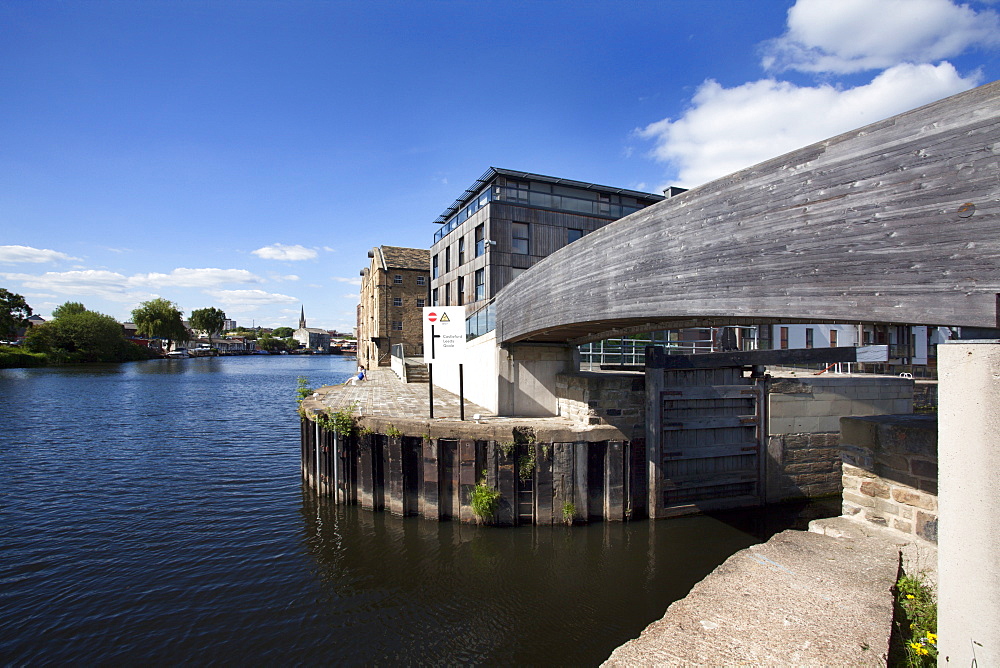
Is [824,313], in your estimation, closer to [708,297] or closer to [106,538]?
[708,297]

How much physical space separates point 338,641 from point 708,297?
6.18 metres

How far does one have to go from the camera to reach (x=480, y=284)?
24391 millimetres

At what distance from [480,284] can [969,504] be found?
72.8 ft

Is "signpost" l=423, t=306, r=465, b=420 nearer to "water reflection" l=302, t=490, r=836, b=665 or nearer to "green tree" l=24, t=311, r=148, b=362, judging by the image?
"water reflection" l=302, t=490, r=836, b=665

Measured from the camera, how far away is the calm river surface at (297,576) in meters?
6.21

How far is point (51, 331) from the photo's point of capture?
6234 centimetres

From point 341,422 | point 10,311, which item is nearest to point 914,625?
point 341,422

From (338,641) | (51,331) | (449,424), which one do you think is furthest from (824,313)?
(51,331)

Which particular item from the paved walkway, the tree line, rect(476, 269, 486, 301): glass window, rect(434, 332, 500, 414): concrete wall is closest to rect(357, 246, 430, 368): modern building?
rect(476, 269, 486, 301): glass window

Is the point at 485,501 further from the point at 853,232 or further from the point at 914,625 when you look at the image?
the point at 853,232

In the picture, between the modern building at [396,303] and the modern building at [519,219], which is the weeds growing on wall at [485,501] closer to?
the modern building at [519,219]

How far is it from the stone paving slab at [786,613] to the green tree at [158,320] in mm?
100465

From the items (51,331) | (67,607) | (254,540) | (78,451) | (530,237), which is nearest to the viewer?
(67,607)

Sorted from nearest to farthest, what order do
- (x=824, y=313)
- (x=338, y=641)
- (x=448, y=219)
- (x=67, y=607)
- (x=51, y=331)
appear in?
(x=824, y=313), (x=338, y=641), (x=67, y=607), (x=448, y=219), (x=51, y=331)
